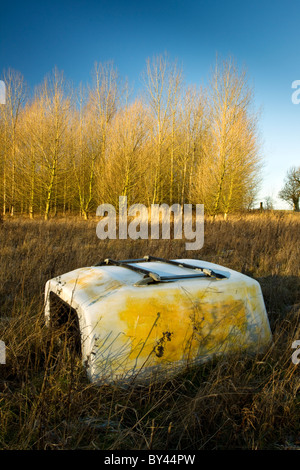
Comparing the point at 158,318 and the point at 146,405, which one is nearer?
the point at 146,405

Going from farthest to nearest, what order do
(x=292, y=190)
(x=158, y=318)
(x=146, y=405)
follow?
(x=292, y=190) < (x=158, y=318) < (x=146, y=405)

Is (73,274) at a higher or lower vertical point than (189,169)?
lower

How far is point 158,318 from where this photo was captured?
2.23 metres

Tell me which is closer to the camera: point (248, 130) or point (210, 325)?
point (210, 325)

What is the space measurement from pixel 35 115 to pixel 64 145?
2.18 meters

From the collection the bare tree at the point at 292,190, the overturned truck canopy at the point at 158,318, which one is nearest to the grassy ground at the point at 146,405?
the overturned truck canopy at the point at 158,318

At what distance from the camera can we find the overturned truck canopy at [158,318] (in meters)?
2.13

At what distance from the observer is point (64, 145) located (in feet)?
62.3

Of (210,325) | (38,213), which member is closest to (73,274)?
(210,325)

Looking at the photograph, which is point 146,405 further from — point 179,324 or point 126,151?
point 126,151

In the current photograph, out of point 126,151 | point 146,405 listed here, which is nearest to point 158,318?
point 146,405

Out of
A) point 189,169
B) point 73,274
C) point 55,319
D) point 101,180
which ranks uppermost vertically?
point 189,169
